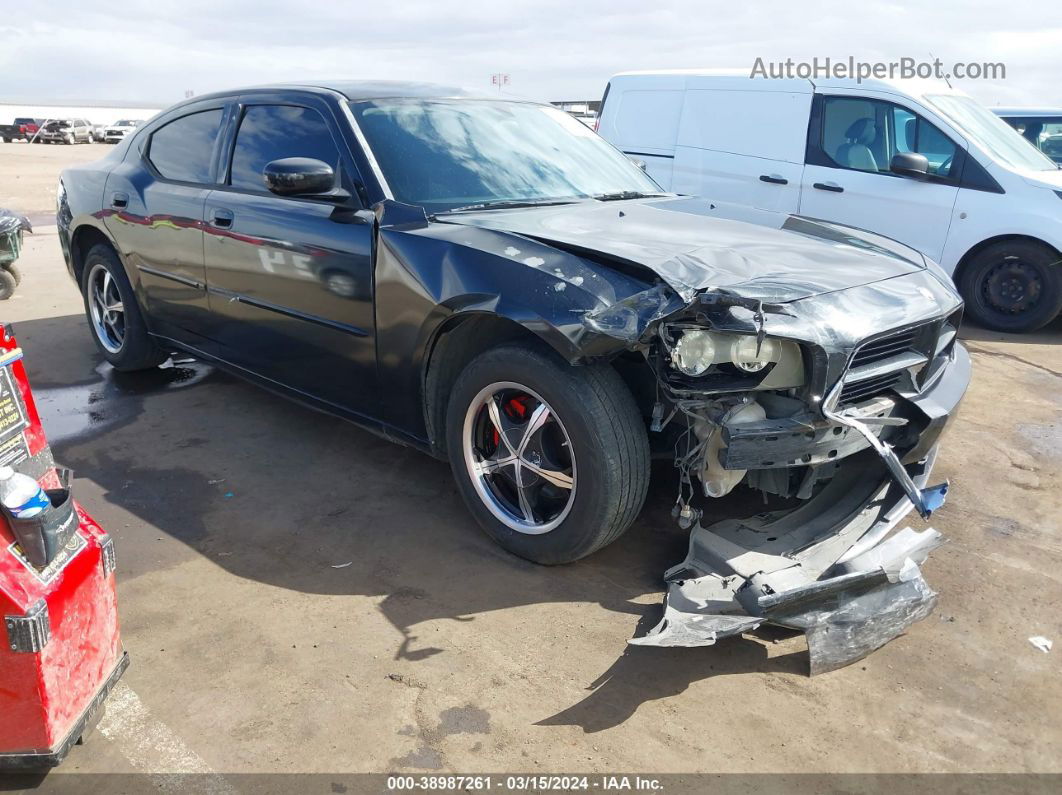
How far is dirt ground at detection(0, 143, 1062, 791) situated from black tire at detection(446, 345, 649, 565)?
240 millimetres

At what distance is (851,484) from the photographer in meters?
3.20

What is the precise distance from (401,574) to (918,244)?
5.77m

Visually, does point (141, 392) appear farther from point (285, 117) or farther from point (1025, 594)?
point (1025, 594)

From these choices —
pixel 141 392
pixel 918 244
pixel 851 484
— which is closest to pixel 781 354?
pixel 851 484

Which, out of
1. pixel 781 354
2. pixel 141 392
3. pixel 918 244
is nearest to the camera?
pixel 781 354

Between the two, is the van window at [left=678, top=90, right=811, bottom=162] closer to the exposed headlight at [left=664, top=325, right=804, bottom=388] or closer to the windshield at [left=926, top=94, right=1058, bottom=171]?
the windshield at [left=926, top=94, right=1058, bottom=171]

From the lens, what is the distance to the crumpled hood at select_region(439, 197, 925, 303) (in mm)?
2754

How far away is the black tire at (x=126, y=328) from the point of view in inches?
198

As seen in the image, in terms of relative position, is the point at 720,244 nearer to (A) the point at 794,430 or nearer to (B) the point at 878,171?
(A) the point at 794,430

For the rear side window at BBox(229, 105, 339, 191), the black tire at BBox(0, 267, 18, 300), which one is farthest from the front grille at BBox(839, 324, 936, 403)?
the black tire at BBox(0, 267, 18, 300)

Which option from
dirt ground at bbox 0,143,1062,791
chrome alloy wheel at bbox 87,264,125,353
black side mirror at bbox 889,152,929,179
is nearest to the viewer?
dirt ground at bbox 0,143,1062,791

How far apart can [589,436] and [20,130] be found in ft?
171

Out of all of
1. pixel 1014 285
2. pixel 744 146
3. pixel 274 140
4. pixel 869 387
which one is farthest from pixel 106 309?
pixel 1014 285

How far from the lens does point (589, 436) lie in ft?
9.27
